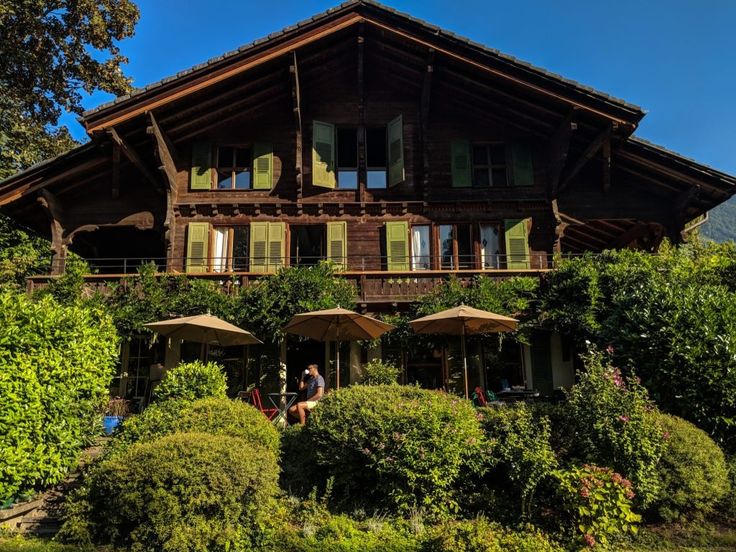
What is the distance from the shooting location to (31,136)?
80.1ft

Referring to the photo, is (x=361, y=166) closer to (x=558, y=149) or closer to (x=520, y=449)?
(x=558, y=149)

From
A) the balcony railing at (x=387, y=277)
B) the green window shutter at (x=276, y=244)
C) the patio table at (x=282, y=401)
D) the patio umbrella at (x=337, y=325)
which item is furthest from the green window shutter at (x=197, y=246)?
the patio table at (x=282, y=401)

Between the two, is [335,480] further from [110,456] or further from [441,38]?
[441,38]

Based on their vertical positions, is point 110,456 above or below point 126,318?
below

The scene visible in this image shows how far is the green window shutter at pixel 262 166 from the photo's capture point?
60.6 feet

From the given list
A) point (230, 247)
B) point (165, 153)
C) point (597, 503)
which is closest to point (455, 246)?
point (230, 247)

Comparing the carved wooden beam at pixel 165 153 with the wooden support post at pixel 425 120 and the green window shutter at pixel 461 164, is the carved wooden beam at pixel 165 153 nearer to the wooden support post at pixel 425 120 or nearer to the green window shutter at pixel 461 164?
the wooden support post at pixel 425 120

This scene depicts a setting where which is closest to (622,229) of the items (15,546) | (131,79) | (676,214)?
(676,214)

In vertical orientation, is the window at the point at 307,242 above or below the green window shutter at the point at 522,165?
below

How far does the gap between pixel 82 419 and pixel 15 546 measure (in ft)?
9.72

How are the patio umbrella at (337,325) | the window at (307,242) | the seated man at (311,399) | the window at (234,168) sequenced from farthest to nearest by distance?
the window at (234,168) → the window at (307,242) → the patio umbrella at (337,325) → the seated man at (311,399)

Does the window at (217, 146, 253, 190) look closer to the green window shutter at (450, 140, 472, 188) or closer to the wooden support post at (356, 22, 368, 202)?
the wooden support post at (356, 22, 368, 202)

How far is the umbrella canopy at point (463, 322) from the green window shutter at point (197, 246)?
7670 mm

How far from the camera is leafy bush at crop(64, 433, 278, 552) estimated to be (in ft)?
20.6
